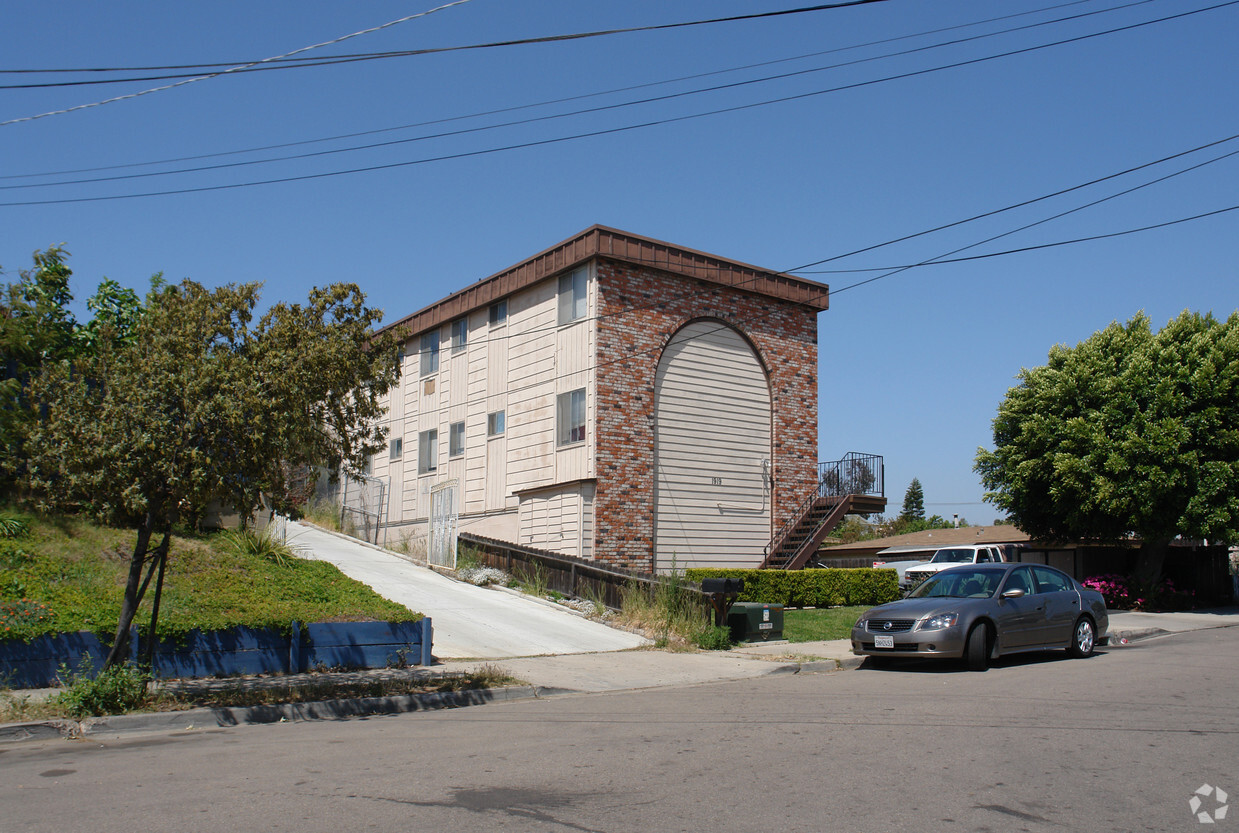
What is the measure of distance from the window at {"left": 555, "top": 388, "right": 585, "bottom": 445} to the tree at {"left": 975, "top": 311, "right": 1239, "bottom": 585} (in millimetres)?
12169

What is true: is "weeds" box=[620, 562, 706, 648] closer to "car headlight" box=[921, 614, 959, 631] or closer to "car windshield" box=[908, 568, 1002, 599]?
"car windshield" box=[908, 568, 1002, 599]

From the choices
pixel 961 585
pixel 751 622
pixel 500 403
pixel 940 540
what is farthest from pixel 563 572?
pixel 940 540

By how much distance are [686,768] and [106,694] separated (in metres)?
5.89

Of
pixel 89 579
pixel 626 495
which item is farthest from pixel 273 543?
pixel 626 495

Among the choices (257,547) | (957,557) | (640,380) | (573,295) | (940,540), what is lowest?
(957,557)

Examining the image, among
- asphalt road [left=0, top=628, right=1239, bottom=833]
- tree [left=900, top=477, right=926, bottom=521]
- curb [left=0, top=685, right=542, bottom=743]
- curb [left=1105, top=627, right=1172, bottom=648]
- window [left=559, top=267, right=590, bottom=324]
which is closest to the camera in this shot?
asphalt road [left=0, top=628, right=1239, bottom=833]

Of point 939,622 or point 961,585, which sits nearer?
point 939,622

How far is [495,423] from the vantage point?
1077 inches

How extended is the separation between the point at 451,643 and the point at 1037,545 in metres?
22.1

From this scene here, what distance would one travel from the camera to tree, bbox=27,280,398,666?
9.21m

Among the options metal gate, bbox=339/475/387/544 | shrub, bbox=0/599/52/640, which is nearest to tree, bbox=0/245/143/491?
shrub, bbox=0/599/52/640

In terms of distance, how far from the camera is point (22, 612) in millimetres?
10945

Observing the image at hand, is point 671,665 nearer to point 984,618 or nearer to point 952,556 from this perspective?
point 984,618

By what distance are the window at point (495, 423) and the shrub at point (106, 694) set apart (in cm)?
1758
